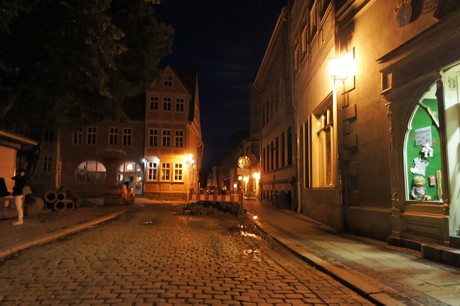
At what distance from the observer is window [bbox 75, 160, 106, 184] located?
3950cm

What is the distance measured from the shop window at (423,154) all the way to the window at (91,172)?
3446 centimetres

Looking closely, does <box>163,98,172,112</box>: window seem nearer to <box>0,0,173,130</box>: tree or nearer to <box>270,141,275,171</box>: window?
<box>270,141,275,171</box>: window

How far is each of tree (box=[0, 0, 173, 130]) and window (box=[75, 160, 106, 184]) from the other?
20043 millimetres

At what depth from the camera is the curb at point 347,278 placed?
5.32 m

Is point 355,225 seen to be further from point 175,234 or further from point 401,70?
point 175,234

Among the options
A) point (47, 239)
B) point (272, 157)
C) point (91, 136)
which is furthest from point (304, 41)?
point (91, 136)

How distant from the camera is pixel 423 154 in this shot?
9039 mm

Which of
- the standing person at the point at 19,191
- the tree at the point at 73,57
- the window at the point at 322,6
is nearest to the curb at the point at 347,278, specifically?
the tree at the point at 73,57

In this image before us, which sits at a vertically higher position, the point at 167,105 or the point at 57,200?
the point at 167,105

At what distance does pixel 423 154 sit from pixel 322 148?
7745 millimetres

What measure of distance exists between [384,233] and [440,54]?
4330mm

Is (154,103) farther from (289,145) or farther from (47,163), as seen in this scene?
(289,145)

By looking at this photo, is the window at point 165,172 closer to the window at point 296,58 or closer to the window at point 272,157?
the window at point 272,157

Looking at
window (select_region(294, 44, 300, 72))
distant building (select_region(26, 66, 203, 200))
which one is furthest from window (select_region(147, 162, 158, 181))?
window (select_region(294, 44, 300, 72))
